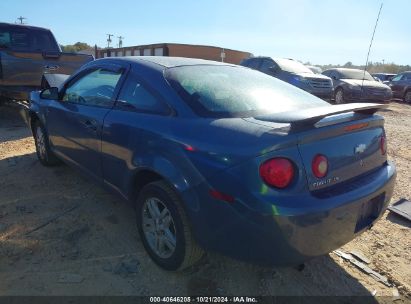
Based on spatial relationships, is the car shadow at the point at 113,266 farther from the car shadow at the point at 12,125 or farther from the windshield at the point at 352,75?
the windshield at the point at 352,75

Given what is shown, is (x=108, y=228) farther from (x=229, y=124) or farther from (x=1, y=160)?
(x=1, y=160)

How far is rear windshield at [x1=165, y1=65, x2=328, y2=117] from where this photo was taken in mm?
2682

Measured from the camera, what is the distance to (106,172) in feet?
11.2

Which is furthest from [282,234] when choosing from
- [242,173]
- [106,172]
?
[106,172]

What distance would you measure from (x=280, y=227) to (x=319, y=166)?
45 cm

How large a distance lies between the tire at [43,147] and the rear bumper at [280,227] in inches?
119

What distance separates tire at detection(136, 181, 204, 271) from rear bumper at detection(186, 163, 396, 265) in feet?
0.56

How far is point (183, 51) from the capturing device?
2919 cm

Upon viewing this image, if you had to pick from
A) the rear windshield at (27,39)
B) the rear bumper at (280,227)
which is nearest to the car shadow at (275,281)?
the rear bumper at (280,227)

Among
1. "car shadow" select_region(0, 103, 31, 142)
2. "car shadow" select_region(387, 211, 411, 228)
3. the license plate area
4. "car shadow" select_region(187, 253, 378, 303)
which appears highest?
the license plate area

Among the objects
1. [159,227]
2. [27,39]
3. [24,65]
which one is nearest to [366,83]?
[27,39]

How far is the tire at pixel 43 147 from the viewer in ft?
15.7

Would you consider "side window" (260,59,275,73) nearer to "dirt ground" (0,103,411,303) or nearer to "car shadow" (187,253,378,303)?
"dirt ground" (0,103,411,303)

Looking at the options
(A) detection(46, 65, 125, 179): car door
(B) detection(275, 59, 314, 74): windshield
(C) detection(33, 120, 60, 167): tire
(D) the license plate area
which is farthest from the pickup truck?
(B) detection(275, 59, 314, 74): windshield
